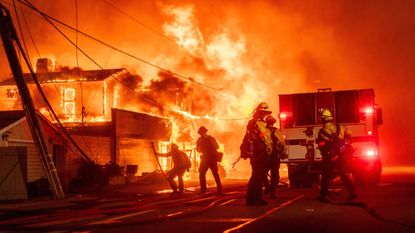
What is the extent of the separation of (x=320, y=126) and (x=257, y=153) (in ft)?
23.1

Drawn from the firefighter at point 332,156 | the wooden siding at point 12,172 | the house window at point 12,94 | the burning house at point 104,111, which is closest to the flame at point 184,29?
the burning house at point 104,111

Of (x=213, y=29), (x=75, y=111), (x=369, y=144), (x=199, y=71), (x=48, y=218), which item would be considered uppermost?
(x=213, y=29)

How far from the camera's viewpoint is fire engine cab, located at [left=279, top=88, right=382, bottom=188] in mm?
16906

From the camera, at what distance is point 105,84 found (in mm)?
33344

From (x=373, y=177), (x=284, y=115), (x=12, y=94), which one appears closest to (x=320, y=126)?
(x=284, y=115)

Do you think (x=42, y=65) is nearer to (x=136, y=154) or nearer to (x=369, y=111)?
(x=136, y=154)

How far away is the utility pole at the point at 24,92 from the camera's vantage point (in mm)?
15828

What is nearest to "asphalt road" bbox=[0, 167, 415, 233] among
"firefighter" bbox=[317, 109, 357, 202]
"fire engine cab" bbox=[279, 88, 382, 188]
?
"firefighter" bbox=[317, 109, 357, 202]

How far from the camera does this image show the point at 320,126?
17.6 meters

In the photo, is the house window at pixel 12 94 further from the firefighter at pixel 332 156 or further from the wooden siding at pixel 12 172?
the firefighter at pixel 332 156

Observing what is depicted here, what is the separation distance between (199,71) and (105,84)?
9.36 meters

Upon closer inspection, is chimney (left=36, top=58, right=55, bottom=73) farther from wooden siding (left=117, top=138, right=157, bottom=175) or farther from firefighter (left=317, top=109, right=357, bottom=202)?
firefighter (left=317, top=109, right=357, bottom=202)

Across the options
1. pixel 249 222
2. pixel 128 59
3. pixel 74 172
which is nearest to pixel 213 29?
pixel 128 59

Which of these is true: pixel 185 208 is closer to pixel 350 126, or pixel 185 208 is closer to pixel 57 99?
pixel 350 126
